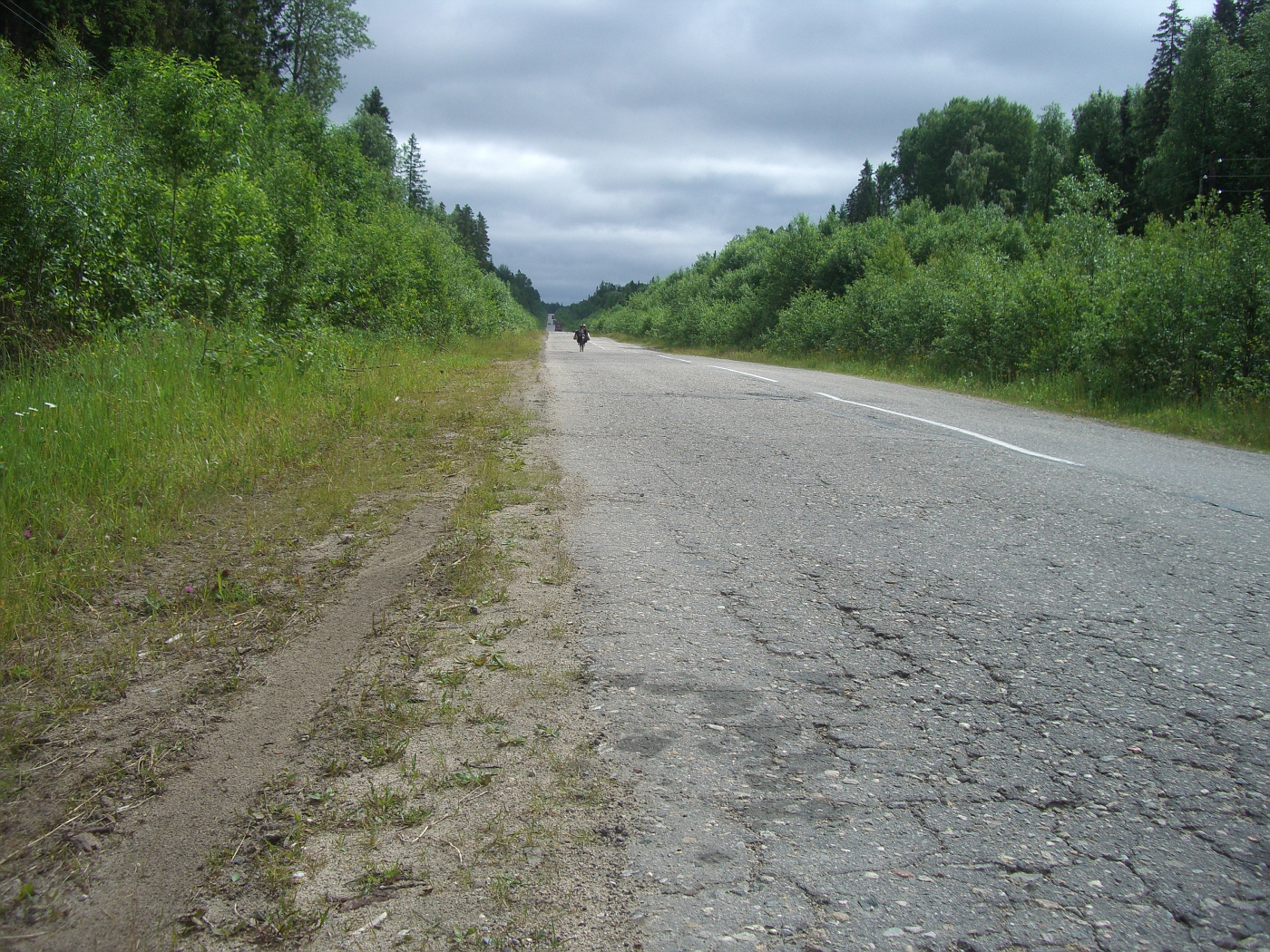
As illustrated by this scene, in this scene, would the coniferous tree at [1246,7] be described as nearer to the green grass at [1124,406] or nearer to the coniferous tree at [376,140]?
the green grass at [1124,406]

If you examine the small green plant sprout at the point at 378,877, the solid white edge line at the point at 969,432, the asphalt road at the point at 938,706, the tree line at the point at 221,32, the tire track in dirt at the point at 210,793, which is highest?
the tree line at the point at 221,32

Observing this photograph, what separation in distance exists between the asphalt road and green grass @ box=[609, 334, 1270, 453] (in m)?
5.19

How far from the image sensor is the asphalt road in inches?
87.5

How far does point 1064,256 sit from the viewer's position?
2005 cm

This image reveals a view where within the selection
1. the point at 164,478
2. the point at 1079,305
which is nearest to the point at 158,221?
the point at 164,478

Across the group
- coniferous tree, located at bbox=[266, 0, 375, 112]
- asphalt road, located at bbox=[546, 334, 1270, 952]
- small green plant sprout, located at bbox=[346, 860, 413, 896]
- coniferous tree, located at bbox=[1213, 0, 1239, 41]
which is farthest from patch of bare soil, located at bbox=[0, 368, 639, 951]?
coniferous tree, located at bbox=[1213, 0, 1239, 41]

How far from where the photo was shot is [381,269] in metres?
20.9

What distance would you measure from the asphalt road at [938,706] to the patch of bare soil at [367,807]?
0.72 feet

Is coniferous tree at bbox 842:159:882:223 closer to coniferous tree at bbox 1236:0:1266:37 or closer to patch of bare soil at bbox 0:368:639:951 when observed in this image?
coniferous tree at bbox 1236:0:1266:37

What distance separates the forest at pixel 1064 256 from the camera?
13.5 metres

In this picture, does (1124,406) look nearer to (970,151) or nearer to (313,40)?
(313,40)

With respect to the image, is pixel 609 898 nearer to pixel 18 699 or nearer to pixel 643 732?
pixel 643 732

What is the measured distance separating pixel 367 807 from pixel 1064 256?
21793 millimetres

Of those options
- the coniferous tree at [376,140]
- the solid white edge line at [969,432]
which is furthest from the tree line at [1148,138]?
the coniferous tree at [376,140]
